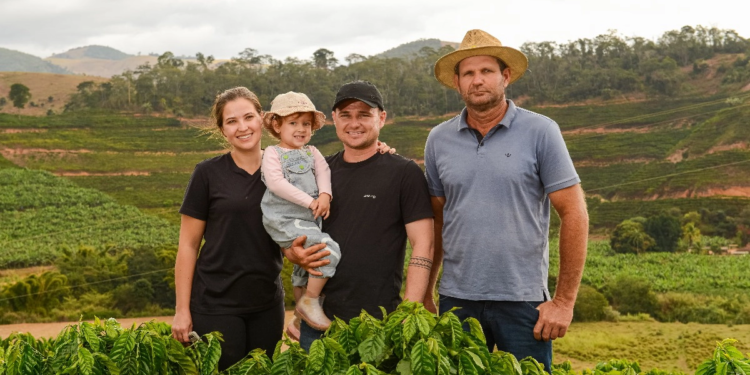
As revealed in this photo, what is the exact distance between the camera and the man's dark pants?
2697 mm

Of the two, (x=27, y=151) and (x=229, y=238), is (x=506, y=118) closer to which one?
(x=229, y=238)

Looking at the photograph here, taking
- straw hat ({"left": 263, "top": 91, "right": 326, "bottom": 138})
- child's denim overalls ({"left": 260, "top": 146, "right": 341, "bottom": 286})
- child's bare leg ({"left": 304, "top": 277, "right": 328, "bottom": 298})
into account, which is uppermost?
straw hat ({"left": 263, "top": 91, "right": 326, "bottom": 138})

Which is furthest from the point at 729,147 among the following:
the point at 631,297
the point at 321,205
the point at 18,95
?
the point at 18,95

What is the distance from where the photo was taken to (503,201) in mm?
2656

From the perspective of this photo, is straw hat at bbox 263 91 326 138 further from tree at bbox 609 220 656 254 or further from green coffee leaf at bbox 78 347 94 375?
tree at bbox 609 220 656 254

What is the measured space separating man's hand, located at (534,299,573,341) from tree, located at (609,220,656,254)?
26.3m

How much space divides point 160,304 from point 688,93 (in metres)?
33.3

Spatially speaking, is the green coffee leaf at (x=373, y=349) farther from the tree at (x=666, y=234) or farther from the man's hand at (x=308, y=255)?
A: the tree at (x=666, y=234)

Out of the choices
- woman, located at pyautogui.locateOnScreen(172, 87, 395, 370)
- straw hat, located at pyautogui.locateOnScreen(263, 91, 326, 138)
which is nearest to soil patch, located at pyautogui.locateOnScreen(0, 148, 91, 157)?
woman, located at pyautogui.locateOnScreen(172, 87, 395, 370)

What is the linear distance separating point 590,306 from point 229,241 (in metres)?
20.7

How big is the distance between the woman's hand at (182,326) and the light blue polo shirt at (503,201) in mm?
1133

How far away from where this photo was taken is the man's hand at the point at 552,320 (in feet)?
8.69

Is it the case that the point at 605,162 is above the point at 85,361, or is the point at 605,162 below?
below

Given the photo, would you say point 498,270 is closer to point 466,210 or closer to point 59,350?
point 466,210
